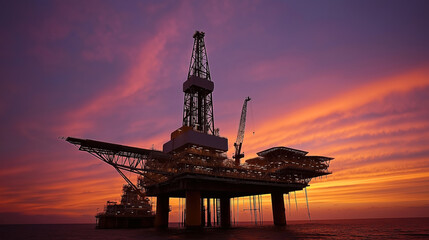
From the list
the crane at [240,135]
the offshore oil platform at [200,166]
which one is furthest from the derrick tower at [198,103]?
the crane at [240,135]

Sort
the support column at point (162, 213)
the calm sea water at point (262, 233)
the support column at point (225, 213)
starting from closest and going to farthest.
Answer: the calm sea water at point (262, 233) → the support column at point (162, 213) → the support column at point (225, 213)

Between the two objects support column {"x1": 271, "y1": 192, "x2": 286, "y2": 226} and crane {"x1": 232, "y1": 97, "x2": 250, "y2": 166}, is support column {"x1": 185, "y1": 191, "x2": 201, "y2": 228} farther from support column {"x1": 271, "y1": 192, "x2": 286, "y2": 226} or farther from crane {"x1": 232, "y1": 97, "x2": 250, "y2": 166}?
crane {"x1": 232, "y1": 97, "x2": 250, "y2": 166}

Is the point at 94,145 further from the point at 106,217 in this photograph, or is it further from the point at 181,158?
the point at 106,217

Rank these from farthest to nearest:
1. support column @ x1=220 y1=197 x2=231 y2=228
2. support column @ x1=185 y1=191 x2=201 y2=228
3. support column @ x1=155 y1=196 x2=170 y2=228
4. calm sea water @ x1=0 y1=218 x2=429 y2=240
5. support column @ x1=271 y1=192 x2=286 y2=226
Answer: support column @ x1=220 y1=197 x2=231 y2=228, support column @ x1=271 y1=192 x2=286 y2=226, support column @ x1=155 y1=196 x2=170 y2=228, support column @ x1=185 y1=191 x2=201 y2=228, calm sea water @ x1=0 y1=218 x2=429 y2=240

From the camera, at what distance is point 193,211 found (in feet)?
128

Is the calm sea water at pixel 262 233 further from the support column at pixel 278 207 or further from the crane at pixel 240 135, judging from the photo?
the crane at pixel 240 135

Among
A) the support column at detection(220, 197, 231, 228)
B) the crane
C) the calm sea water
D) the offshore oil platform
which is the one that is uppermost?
the crane

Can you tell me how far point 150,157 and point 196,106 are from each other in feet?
51.4

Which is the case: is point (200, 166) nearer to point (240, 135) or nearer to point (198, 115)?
point (198, 115)

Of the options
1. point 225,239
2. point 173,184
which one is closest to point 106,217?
point 173,184

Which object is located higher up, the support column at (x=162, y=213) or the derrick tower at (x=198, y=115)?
the derrick tower at (x=198, y=115)

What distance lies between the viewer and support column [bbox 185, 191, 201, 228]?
38.0 m

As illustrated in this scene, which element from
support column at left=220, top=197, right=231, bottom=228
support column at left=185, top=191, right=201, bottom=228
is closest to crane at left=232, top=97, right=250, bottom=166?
support column at left=220, top=197, right=231, bottom=228

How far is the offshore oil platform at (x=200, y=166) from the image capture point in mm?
39500
